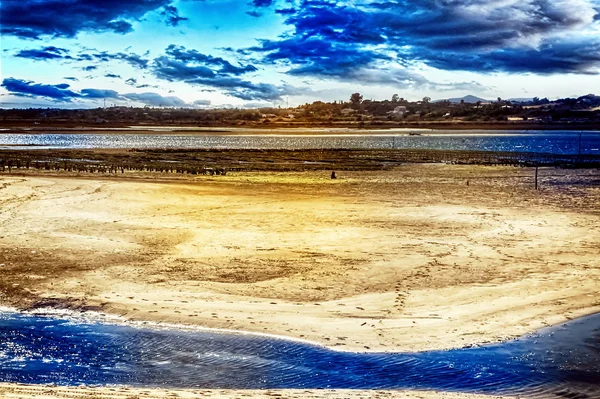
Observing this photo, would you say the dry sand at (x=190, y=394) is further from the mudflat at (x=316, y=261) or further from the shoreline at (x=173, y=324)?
the mudflat at (x=316, y=261)

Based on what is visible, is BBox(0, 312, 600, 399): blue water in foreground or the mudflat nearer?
BBox(0, 312, 600, 399): blue water in foreground

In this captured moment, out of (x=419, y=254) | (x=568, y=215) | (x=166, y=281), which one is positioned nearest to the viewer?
(x=166, y=281)

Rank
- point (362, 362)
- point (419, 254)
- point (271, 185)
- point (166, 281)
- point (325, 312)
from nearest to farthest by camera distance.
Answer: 1. point (362, 362)
2. point (325, 312)
3. point (166, 281)
4. point (419, 254)
5. point (271, 185)

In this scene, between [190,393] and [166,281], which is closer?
[190,393]

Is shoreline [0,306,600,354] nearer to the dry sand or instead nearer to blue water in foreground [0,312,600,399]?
blue water in foreground [0,312,600,399]

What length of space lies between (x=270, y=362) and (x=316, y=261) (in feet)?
24.2

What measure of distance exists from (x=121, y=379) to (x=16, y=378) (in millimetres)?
1633

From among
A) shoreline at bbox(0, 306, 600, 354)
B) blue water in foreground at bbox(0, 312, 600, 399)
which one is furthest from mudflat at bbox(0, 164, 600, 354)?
blue water in foreground at bbox(0, 312, 600, 399)

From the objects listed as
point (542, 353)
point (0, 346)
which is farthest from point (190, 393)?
point (542, 353)

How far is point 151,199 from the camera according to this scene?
106ft

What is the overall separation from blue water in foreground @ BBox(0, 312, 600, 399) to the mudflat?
625mm

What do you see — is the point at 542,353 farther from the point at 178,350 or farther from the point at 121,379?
the point at 121,379

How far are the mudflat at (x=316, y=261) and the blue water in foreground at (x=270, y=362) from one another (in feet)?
2.05

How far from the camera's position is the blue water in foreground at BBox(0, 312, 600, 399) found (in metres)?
9.91
